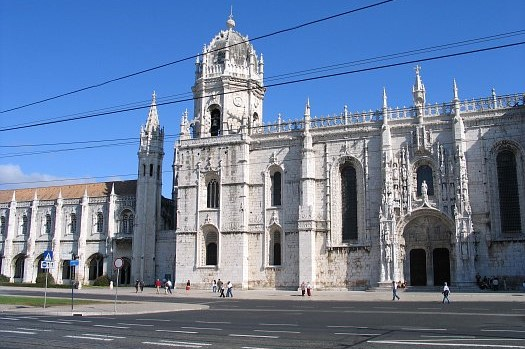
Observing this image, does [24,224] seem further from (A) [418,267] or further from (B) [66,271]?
(A) [418,267]

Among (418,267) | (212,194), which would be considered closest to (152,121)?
(212,194)

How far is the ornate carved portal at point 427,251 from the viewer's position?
4694 centimetres

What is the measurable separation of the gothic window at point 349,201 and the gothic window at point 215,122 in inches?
554

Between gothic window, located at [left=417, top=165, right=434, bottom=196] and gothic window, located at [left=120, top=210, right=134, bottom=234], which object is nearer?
gothic window, located at [left=417, top=165, right=434, bottom=196]

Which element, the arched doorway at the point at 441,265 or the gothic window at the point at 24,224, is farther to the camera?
the gothic window at the point at 24,224

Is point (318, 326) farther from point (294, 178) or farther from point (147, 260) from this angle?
point (147, 260)

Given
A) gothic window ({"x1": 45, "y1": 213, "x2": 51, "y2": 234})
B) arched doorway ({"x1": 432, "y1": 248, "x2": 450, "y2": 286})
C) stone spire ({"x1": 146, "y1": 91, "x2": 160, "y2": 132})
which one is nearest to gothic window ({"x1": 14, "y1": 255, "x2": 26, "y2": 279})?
gothic window ({"x1": 45, "y1": 213, "x2": 51, "y2": 234})

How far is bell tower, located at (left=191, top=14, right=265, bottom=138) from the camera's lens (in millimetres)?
57000

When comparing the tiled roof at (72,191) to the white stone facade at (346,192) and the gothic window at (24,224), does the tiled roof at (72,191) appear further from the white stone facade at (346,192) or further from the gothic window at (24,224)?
the white stone facade at (346,192)

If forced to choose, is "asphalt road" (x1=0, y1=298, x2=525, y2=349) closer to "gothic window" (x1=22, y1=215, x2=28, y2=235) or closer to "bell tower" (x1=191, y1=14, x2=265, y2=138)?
"bell tower" (x1=191, y1=14, x2=265, y2=138)

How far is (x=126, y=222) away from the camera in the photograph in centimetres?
6419

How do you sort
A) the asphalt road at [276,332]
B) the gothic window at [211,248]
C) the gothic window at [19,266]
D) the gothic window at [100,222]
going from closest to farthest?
the asphalt road at [276,332] < the gothic window at [211,248] < the gothic window at [100,222] < the gothic window at [19,266]

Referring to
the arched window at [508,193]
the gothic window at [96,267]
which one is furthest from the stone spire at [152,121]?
the arched window at [508,193]

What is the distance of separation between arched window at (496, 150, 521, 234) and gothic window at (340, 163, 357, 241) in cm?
1201
